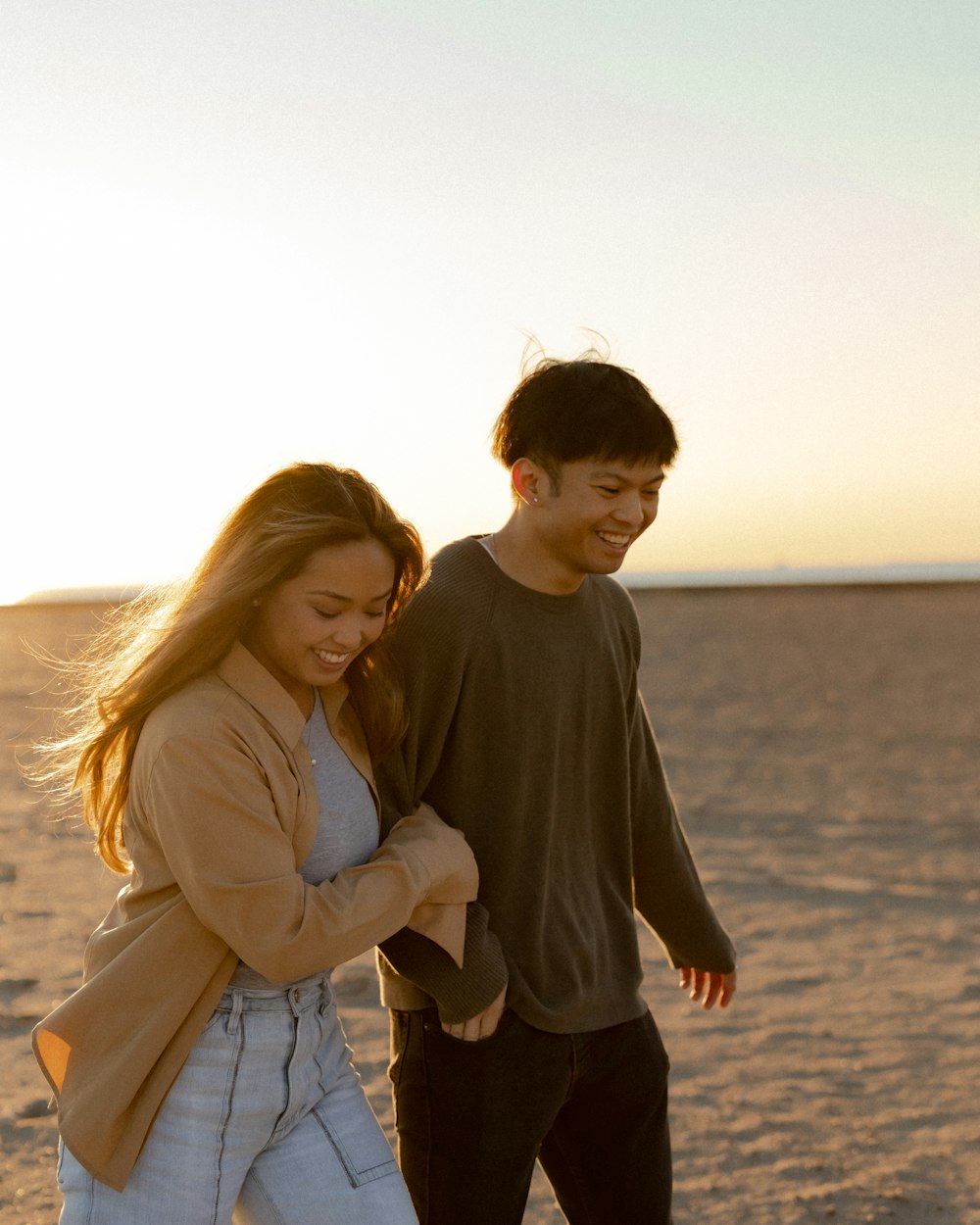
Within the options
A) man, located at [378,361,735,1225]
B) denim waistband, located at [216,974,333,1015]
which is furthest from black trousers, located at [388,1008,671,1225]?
denim waistband, located at [216,974,333,1015]

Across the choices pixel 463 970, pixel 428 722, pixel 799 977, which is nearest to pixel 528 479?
pixel 428 722

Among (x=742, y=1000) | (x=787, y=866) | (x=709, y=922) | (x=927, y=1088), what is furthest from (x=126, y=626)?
(x=787, y=866)

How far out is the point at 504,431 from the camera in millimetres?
2701

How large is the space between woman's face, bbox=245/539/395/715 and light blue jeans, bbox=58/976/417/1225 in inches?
19.6

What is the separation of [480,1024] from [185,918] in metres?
0.62

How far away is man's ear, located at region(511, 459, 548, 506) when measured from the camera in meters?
2.62

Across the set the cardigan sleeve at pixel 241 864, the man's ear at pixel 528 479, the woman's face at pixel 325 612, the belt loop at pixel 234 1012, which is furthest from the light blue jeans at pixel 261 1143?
the man's ear at pixel 528 479

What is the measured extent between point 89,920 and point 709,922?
17.7 ft

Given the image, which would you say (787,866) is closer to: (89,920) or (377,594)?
A: (89,920)

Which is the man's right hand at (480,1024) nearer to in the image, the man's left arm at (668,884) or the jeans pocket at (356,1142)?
the jeans pocket at (356,1142)

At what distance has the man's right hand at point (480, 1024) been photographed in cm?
249

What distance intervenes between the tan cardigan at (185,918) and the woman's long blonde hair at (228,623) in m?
0.06

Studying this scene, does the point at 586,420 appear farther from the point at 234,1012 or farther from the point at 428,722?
the point at 234,1012

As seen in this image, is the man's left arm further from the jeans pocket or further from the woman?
the jeans pocket
